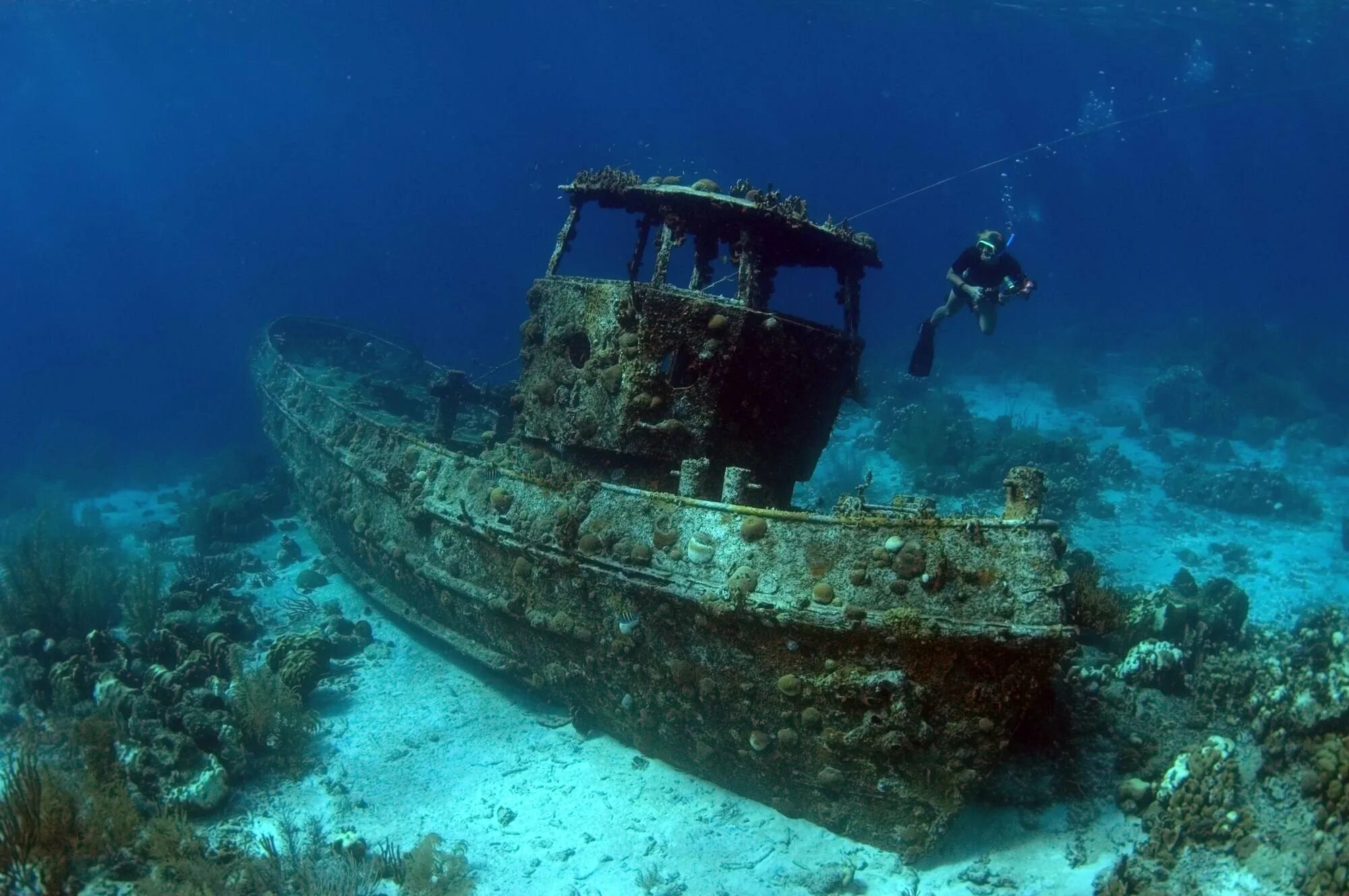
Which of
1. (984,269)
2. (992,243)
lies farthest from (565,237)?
(984,269)

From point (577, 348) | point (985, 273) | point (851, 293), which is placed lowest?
point (577, 348)

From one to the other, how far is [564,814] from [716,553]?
10.2 feet

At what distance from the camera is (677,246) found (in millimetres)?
7945

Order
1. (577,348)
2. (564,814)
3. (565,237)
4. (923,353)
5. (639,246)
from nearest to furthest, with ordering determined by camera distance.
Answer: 1. (564,814)
2. (577,348)
3. (639,246)
4. (565,237)
5. (923,353)

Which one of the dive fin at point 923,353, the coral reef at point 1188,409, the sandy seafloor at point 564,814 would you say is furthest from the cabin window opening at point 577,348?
the coral reef at point 1188,409

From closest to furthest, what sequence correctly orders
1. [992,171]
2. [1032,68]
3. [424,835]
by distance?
[424,835] < [1032,68] < [992,171]

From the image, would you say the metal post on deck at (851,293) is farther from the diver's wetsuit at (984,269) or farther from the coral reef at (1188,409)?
the coral reef at (1188,409)

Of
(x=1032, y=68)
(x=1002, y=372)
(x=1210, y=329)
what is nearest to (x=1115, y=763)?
(x=1002, y=372)

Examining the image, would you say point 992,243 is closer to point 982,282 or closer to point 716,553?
point 982,282

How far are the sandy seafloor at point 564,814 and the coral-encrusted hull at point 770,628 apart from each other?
1.07ft

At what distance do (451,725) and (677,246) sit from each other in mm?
6212

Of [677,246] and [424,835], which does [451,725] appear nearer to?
[424,835]

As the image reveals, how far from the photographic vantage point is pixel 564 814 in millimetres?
6699

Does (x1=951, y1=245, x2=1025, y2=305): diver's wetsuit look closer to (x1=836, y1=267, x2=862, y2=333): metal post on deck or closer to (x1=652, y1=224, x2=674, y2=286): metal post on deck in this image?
(x1=836, y1=267, x2=862, y2=333): metal post on deck
